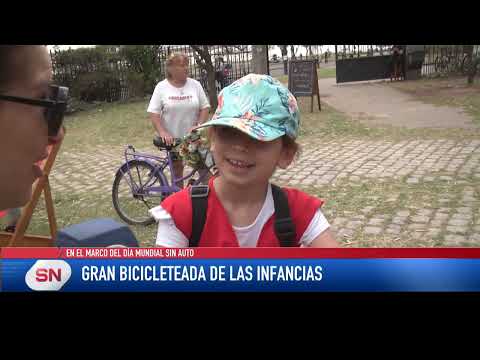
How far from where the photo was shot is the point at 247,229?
151cm

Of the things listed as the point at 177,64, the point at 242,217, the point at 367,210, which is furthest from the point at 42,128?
the point at 367,210

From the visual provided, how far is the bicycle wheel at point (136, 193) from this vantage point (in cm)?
435

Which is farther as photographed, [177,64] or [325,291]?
[177,64]

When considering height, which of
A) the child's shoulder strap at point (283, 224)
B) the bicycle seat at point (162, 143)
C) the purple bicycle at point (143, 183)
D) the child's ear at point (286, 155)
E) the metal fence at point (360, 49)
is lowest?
the purple bicycle at point (143, 183)

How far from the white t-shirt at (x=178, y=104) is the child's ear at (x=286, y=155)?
2756mm

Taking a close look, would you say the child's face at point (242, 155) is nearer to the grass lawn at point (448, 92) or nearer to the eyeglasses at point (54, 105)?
the eyeglasses at point (54, 105)

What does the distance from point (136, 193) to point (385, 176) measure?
8.53ft

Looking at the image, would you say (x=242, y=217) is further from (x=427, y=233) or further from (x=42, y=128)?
(x=427, y=233)

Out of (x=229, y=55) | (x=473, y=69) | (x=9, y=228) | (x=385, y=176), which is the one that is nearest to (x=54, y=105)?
(x=229, y=55)

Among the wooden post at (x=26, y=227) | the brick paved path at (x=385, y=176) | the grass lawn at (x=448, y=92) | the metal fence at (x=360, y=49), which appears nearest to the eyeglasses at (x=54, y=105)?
the metal fence at (x=360, y=49)

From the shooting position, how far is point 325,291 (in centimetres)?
133

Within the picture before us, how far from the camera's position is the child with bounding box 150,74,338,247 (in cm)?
140

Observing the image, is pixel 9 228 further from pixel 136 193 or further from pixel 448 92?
pixel 448 92

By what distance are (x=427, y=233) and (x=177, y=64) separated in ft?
7.69
